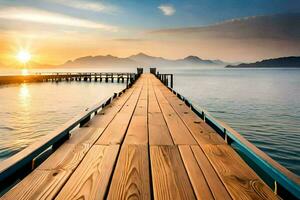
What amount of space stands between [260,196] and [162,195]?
0.89 meters

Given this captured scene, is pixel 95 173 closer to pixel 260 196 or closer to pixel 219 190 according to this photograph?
pixel 219 190

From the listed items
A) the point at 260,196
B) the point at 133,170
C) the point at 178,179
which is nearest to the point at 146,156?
the point at 133,170

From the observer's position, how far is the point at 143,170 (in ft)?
9.06

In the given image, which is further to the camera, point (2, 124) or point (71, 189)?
point (2, 124)

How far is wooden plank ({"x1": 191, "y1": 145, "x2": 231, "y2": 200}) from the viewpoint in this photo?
88.4 inches

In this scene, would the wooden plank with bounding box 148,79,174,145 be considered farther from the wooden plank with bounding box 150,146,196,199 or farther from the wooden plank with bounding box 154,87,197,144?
the wooden plank with bounding box 150,146,196,199

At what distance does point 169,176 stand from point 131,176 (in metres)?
0.41

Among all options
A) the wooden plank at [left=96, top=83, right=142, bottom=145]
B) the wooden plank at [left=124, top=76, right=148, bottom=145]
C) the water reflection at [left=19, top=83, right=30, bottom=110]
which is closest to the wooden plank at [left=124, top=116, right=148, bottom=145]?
the wooden plank at [left=124, top=76, right=148, bottom=145]

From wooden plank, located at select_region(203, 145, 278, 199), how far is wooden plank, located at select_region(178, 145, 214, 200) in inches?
8.1

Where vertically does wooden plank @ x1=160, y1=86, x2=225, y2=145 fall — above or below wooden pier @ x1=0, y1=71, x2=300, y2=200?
above

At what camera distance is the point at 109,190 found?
Result: 2309 mm

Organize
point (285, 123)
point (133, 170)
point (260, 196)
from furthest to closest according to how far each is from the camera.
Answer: point (285, 123) < point (133, 170) < point (260, 196)

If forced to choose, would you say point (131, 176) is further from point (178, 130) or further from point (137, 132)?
point (178, 130)

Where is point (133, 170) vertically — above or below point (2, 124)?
above
